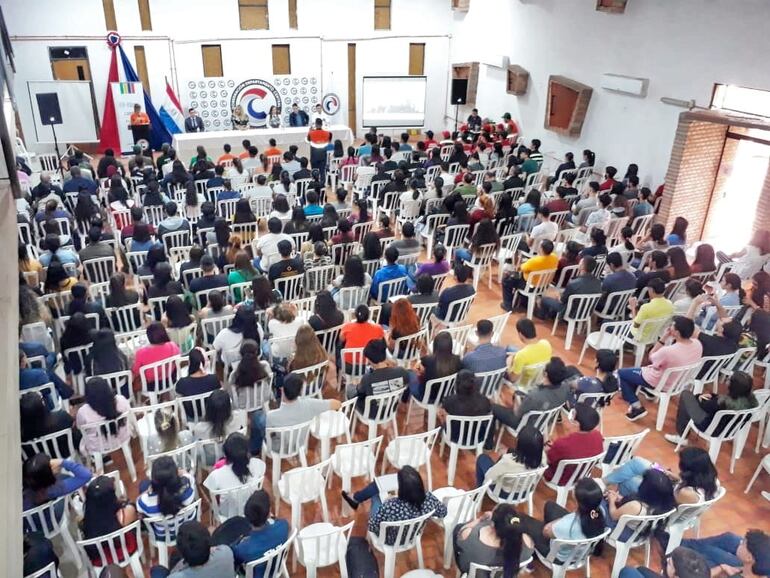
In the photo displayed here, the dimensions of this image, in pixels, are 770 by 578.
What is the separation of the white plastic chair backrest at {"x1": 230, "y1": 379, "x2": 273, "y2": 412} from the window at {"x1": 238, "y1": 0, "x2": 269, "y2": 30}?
1276 centimetres

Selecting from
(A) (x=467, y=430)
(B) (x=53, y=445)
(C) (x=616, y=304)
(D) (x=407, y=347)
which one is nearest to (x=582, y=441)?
(A) (x=467, y=430)

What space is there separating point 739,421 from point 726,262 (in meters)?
3.64

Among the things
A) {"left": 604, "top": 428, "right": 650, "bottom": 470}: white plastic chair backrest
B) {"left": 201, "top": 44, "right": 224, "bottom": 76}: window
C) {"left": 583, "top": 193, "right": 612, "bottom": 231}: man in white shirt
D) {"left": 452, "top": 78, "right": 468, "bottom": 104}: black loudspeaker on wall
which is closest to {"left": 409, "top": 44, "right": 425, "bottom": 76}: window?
{"left": 452, "top": 78, "right": 468, "bottom": 104}: black loudspeaker on wall

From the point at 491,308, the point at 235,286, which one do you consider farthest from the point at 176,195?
the point at 491,308

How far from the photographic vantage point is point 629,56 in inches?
421

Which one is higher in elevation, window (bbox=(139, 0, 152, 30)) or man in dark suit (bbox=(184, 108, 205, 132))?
window (bbox=(139, 0, 152, 30))

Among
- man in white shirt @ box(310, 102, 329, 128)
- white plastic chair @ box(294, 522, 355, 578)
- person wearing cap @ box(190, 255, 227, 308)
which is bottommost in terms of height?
white plastic chair @ box(294, 522, 355, 578)

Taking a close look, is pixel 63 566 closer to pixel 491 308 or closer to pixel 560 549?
pixel 560 549

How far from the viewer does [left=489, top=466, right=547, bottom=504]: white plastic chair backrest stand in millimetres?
4086

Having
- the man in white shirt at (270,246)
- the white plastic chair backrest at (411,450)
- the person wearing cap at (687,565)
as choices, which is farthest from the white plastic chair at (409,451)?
the man in white shirt at (270,246)

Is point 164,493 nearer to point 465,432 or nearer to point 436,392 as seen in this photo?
point 465,432

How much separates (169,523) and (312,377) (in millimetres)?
1705

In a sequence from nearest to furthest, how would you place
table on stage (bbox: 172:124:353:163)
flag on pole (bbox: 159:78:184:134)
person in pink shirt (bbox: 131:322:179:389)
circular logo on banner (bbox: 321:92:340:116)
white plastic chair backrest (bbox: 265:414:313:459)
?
white plastic chair backrest (bbox: 265:414:313:459), person in pink shirt (bbox: 131:322:179:389), table on stage (bbox: 172:124:353:163), flag on pole (bbox: 159:78:184:134), circular logo on banner (bbox: 321:92:340:116)

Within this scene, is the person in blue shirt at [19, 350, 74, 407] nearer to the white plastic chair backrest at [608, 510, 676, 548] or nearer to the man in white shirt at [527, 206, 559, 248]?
the white plastic chair backrest at [608, 510, 676, 548]
